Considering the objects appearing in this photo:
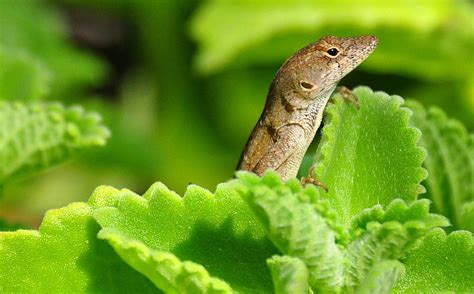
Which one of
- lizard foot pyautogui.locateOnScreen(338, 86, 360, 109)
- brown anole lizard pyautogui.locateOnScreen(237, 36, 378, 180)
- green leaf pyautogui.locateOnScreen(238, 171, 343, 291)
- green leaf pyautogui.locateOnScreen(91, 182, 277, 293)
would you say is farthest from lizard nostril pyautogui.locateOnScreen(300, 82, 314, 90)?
green leaf pyautogui.locateOnScreen(238, 171, 343, 291)

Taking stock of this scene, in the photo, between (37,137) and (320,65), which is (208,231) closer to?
(37,137)

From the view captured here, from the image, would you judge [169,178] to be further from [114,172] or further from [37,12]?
[37,12]

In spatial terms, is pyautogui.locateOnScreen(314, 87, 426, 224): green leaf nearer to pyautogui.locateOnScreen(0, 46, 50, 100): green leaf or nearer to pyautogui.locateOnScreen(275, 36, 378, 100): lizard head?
pyautogui.locateOnScreen(275, 36, 378, 100): lizard head

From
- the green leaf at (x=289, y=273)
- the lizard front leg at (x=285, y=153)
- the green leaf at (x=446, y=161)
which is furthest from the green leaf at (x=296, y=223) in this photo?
the lizard front leg at (x=285, y=153)

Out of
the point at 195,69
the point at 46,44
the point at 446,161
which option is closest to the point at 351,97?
the point at 446,161

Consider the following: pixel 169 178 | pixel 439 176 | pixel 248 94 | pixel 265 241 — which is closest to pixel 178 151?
pixel 169 178

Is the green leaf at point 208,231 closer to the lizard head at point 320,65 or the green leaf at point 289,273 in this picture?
the green leaf at point 289,273
